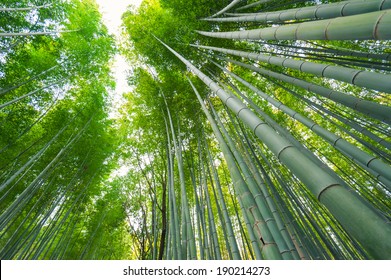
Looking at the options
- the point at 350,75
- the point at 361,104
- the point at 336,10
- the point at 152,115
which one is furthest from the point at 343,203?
the point at 152,115

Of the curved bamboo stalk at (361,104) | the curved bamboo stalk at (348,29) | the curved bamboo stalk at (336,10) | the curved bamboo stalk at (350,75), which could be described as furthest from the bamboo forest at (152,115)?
the curved bamboo stalk at (348,29)

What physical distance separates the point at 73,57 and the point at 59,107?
4.34 ft

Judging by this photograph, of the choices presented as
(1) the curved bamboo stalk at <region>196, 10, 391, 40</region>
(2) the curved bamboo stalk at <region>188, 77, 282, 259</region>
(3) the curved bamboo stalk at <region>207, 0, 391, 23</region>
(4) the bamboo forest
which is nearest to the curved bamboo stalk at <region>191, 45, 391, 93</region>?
(3) the curved bamboo stalk at <region>207, 0, 391, 23</region>

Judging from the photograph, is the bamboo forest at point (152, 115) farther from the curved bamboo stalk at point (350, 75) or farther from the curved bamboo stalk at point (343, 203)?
the curved bamboo stalk at point (343, 203)

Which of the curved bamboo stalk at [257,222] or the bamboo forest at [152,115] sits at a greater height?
the bamboo forest at [152,115]

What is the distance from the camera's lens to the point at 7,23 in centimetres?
418

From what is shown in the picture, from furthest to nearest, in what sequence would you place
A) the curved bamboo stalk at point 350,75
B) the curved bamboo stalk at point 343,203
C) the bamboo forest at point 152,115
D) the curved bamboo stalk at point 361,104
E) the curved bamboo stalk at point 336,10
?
the bamboo forest at point 152,115
the curved bamboo stalk at point 361,104
the curved bamboo stalk at point 350,75
the curved bamboo stalk at point 336,10
the curved bamboo stalk at point 343,203

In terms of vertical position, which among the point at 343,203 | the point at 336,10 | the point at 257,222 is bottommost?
the point at 343,203

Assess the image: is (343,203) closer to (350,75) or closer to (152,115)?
(350,75)

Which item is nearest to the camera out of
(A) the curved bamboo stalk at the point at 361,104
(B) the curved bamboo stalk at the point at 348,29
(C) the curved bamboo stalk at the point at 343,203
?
(C) the curved bamboo stalk at the point at 343,203

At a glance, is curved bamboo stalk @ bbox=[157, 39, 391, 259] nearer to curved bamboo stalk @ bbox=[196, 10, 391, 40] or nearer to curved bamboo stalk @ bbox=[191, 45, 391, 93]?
curved bamboo stalk @ bbox=[196, 10, 391, 40]

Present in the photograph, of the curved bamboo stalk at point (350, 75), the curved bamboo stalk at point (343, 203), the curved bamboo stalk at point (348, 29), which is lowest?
the curved bamboo stalk at point (343, 203)
